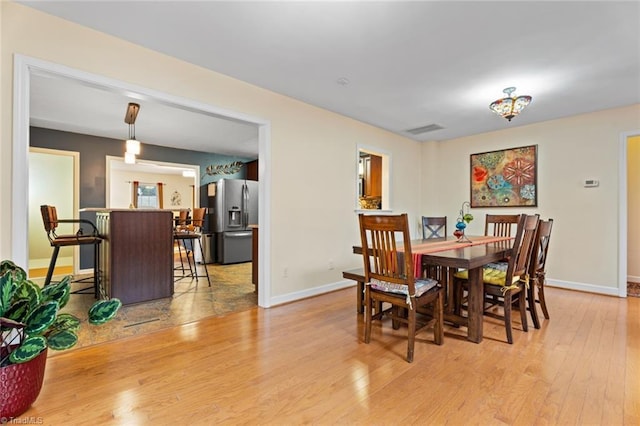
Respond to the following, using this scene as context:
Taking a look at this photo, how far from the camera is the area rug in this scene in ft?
8.98

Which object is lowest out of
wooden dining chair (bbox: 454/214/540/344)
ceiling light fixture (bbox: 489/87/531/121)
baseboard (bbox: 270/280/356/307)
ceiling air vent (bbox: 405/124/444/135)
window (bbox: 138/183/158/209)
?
baseboard (bbox: 270/280/356/307)

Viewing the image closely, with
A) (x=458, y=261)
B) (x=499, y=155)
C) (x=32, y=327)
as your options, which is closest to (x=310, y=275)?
(x=458, y=261)

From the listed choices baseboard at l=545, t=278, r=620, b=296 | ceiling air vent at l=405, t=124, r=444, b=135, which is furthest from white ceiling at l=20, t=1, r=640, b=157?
baseboard at l=545, t=278, r=620, b=296

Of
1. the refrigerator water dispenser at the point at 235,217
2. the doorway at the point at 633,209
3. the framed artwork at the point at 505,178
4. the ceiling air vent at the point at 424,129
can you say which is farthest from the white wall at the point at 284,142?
the doorway at the point at 633,209

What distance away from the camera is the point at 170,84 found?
110 inches

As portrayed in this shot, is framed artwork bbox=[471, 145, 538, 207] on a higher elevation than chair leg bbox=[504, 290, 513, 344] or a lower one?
higher

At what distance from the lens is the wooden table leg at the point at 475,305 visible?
8.35 ft

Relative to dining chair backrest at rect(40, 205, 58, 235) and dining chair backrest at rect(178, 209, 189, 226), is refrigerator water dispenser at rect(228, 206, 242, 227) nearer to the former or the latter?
dining chair backrest at rect(178, 209, 189, 226)

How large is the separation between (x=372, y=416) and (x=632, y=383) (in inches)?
65.8

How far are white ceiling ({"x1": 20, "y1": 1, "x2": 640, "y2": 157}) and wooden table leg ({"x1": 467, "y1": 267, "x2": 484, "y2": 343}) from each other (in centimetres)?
188

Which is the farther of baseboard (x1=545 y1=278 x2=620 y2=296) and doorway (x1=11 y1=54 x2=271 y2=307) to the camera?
baseboard (x1=545 y1=278 x2=620 y2=296)

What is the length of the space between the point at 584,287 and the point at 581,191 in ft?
4.30

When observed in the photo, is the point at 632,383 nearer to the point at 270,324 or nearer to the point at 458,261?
the point at 458,261

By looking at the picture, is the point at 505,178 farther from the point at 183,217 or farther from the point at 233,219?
the point at 183,217
